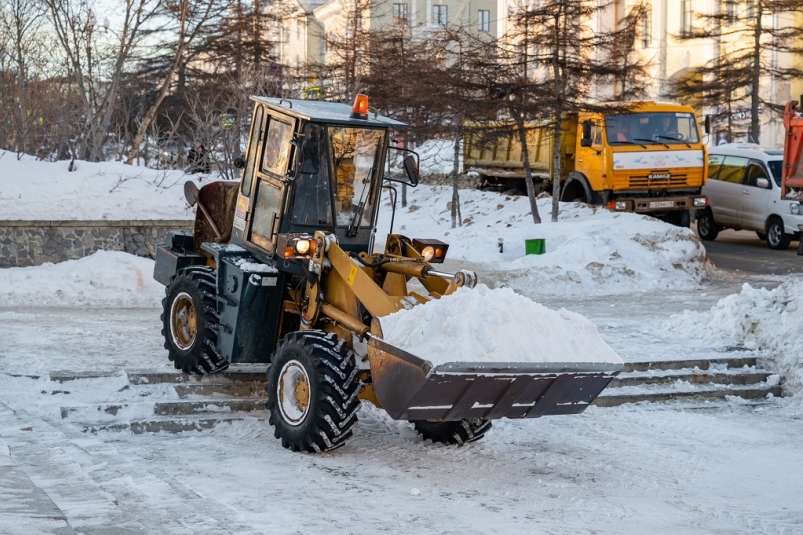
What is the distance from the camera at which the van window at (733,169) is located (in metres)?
23.3

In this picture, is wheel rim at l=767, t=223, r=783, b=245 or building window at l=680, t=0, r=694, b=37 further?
building window at l=680, t=0, r=694, b=37

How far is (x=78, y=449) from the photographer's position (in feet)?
25.5

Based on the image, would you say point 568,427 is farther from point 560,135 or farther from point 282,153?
point 560,135

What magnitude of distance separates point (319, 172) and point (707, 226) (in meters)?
17.3

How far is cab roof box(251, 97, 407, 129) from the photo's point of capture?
8.72 metres

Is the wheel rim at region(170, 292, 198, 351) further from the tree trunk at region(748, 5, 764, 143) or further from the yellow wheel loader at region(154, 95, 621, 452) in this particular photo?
the tree trunk at region(748, 5, 764, 143)

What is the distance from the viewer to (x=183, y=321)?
10.2 metres

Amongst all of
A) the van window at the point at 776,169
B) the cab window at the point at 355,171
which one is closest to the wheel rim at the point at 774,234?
the van window at the point at 776,169

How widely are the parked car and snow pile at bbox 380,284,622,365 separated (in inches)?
610

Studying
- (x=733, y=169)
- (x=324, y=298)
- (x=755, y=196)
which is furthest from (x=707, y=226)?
(x=324, y=298)

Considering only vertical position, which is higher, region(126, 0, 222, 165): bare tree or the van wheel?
region(126, 0, 222, 165): bare tree

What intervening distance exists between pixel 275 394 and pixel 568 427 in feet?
9.26

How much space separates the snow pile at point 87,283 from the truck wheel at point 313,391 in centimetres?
777

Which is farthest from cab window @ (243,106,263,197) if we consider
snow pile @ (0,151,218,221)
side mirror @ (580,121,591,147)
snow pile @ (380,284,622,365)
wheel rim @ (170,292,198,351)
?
side mirror @ (580,121,591,147)
